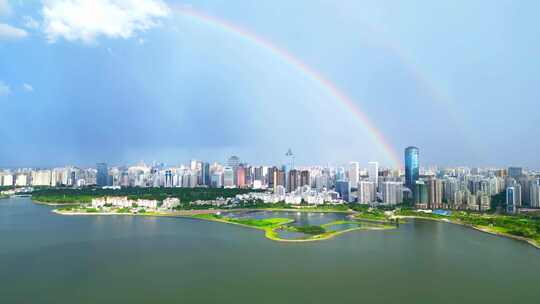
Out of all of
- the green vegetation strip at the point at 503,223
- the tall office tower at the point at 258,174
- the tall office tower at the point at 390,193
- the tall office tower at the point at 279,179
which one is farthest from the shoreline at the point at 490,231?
the tall office tower at the point at 258,174

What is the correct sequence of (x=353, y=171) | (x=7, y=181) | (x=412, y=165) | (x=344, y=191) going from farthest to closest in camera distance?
1. (x=7, y=181)
2. (x=353, y=171)
3. (x=412, y=165)
4. (x=344, y=191)

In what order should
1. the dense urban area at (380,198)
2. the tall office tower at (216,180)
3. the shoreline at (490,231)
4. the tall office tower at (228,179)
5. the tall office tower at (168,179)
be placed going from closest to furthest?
the shoreline at (490,231) → the dense urban area at (380,198) → the tall office tower at (228,179) → the tall office tower at (168,179) → the tall office tower at (216,180)

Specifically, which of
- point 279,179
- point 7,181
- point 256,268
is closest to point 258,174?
point 279,179

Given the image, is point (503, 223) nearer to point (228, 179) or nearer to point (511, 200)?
point (511, 200)

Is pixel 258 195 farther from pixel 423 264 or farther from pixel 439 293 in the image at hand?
pixel 439 293

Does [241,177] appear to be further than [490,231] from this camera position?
Yes

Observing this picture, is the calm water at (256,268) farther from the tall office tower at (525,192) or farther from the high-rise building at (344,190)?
the high-rise building at (344,190)

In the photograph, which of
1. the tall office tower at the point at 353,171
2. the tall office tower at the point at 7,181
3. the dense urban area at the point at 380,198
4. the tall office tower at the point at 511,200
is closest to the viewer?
the dense urban area at the point at 380,198
